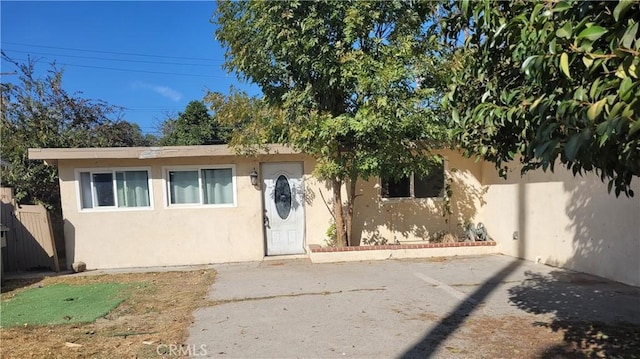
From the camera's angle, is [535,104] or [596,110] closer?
[596,110]

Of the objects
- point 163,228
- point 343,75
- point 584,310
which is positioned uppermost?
point 343,75

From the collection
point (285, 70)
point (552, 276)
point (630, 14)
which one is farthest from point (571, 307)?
point (285, 70)

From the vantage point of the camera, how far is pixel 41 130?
11.5 meters

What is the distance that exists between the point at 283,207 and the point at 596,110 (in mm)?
8398

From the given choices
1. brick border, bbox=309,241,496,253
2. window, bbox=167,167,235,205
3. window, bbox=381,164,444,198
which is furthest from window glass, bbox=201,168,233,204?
window, bbox=381,164,444,198

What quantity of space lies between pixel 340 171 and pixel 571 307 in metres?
4.35

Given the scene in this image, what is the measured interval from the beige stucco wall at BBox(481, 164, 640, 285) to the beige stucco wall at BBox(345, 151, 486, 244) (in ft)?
1.35

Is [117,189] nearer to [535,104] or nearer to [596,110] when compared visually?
[535,104]

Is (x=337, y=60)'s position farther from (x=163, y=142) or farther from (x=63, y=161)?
(x=163, y=142)

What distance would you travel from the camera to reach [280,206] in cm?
966

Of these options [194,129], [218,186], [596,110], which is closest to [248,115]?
[218,186]

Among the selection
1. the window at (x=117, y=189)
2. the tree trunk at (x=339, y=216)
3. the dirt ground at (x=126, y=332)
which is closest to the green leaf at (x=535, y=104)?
the dirt ground at (x=126, y=332)

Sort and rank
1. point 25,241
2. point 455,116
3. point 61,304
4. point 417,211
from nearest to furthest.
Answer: point 455,116 < point 61,304 < point 25,241 < point 417,211

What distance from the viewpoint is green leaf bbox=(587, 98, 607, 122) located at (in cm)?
153
